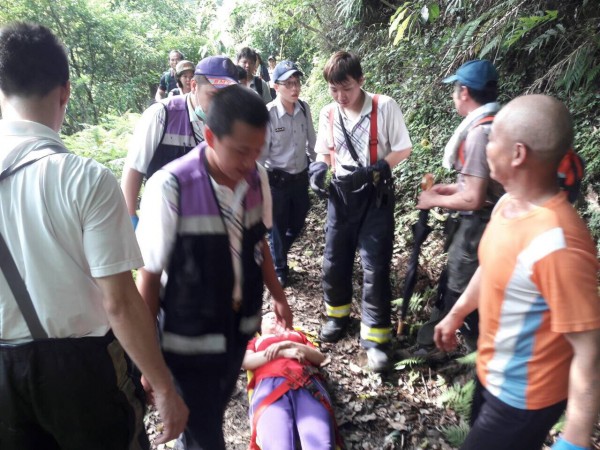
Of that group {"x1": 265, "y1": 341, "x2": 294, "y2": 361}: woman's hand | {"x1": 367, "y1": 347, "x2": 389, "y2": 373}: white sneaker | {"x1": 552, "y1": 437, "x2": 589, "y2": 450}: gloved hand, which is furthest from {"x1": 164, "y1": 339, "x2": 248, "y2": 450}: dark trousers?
{"x1": 367, "y1": 347, "x2": 389, "y2": 373}: white sneaker

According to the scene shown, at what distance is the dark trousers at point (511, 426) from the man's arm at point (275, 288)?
107 cm

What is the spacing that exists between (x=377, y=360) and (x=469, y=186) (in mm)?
1604

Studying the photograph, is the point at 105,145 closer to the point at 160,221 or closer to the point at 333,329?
the point at 333,329

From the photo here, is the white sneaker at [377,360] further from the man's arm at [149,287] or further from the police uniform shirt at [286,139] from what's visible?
the man's arm at [149,287]

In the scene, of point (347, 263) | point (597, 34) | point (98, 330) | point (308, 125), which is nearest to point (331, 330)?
point (347, 263)

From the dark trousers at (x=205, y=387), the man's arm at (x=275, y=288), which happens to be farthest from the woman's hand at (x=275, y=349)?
the dark trousers at (x=205, y=387)

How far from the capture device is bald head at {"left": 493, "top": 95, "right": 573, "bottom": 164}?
1.34 meters

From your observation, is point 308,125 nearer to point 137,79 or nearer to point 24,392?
point 24,392

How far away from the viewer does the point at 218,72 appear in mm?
2805

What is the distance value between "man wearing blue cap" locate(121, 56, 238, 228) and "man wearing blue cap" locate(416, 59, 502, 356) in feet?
5.03

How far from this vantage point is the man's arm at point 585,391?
1.23m

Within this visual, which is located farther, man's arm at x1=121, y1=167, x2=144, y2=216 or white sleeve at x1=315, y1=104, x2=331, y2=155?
white sleeve at x1=315, y1=104, x2=331, y2=155

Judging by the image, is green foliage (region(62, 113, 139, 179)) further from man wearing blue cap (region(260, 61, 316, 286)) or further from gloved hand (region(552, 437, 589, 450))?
gloved hand (region(552, 437, 589, 450))

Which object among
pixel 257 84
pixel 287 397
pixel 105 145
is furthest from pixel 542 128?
pixel 105 145
